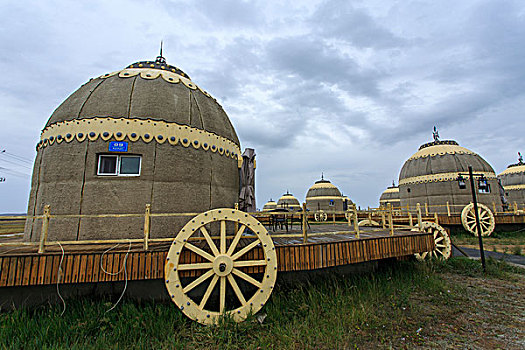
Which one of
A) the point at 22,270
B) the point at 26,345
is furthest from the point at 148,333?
the point at 22,270

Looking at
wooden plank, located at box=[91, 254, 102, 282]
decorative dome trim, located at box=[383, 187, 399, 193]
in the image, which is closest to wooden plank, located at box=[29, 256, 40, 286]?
wooden plank, located at box=[91, 254, 102, 282]

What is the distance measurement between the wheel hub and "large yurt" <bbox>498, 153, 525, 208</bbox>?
45549 mm

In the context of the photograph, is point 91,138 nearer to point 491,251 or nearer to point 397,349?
point 397,349

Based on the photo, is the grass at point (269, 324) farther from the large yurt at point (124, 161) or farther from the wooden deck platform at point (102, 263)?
the large yurt at point (124, 161)

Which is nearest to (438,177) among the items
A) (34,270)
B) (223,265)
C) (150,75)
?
(223,265)

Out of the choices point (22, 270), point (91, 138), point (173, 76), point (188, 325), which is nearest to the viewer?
point (22, 270)

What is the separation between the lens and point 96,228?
239 inches

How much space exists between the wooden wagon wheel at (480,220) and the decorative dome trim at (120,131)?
19.0m

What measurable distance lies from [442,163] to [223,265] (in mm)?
25401

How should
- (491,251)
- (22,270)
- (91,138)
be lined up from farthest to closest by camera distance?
1. (491,251)
2. (91,138)
3. (22,270)

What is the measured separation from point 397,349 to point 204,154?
6.50 meters

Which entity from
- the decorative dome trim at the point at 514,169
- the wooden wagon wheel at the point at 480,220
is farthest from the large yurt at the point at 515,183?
the wooden wagon wheel at the point at 480,220

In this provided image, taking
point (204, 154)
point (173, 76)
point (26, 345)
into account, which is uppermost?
point (173, 76)

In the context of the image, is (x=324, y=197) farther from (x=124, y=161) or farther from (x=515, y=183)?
(x=124, y=161)
